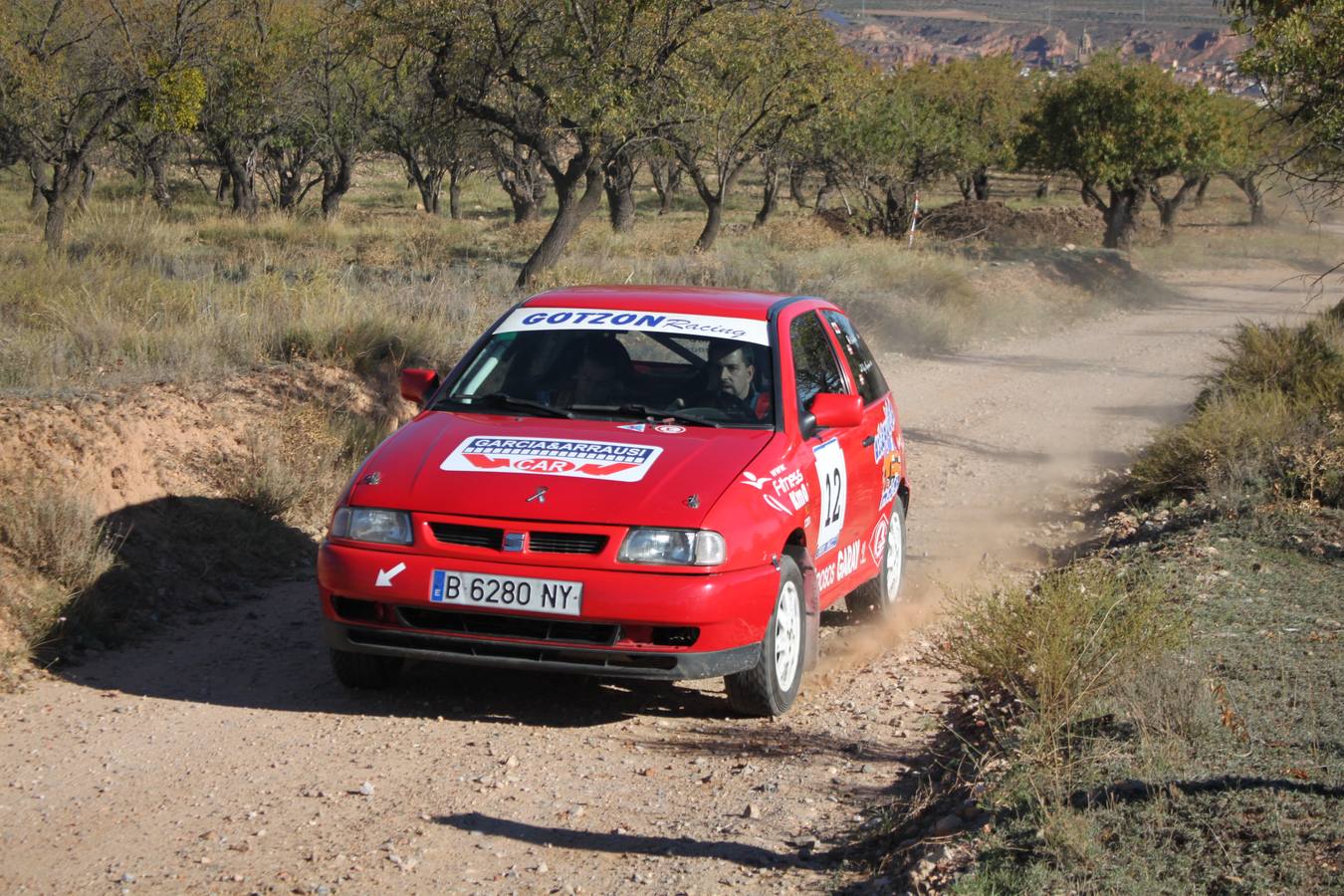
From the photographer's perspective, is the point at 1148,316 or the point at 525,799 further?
the point at 1148,316

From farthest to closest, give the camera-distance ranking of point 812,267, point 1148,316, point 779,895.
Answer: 1. point 1148,316
2. point 812,267
3. point 779,895

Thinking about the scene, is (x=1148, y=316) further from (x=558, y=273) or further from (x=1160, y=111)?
(x=558, y=273)

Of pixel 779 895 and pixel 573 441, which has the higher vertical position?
pixel 573 441

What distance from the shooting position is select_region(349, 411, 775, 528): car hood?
5422 millimetres

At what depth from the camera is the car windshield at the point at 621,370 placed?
638 centimetres

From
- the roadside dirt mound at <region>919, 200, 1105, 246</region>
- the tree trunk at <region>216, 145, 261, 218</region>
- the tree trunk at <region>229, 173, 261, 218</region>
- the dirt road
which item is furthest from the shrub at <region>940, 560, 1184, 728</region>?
the roadside dirt mound at <region>919, 200, 1105, 246</region>

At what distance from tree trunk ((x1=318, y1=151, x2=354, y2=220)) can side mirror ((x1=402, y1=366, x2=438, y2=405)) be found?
36.5 metres

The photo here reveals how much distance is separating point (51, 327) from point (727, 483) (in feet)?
21.8

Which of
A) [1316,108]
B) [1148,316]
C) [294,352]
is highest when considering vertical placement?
[1316,108]

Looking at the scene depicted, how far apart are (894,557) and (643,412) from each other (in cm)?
232

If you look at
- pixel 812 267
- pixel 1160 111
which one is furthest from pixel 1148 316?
pixel 1160 111

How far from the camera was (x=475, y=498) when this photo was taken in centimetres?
547

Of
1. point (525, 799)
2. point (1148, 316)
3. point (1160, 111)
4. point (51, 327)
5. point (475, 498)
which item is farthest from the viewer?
point (1160, 111)

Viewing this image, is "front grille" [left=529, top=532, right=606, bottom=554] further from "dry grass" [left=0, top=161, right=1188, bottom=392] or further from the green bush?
Result: the green bush
